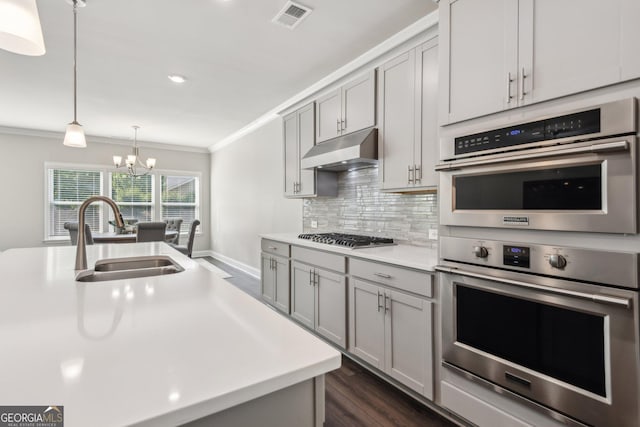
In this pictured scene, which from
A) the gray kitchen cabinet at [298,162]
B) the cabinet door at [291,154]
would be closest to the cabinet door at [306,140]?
the gray kitchen cabinet at [298,162]

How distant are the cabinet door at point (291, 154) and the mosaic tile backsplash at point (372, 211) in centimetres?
37

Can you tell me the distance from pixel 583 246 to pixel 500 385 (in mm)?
759

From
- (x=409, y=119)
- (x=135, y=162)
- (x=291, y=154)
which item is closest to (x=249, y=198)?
(x=135, y=162)

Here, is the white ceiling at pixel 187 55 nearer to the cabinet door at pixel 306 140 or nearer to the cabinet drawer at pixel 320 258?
the cabinet door at pixel 306 140

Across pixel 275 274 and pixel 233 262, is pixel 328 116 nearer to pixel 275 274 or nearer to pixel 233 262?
pixel 275 274

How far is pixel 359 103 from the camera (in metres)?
2.82

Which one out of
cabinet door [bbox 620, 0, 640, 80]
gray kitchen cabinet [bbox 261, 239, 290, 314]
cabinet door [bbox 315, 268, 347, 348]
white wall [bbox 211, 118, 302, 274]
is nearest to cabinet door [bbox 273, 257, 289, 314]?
gray kitchen cabinet [bbox 261, 239, 290, 314]

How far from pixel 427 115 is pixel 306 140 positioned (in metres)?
1.59

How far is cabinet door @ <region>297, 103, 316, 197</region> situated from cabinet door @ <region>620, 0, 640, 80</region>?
253 centimetres

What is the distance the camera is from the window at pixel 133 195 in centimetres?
677

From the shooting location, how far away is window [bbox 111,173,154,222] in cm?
677

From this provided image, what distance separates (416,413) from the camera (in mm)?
1942

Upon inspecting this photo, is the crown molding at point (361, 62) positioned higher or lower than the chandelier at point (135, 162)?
A: higher

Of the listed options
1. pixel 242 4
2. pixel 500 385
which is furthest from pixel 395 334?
pixel 242 4
